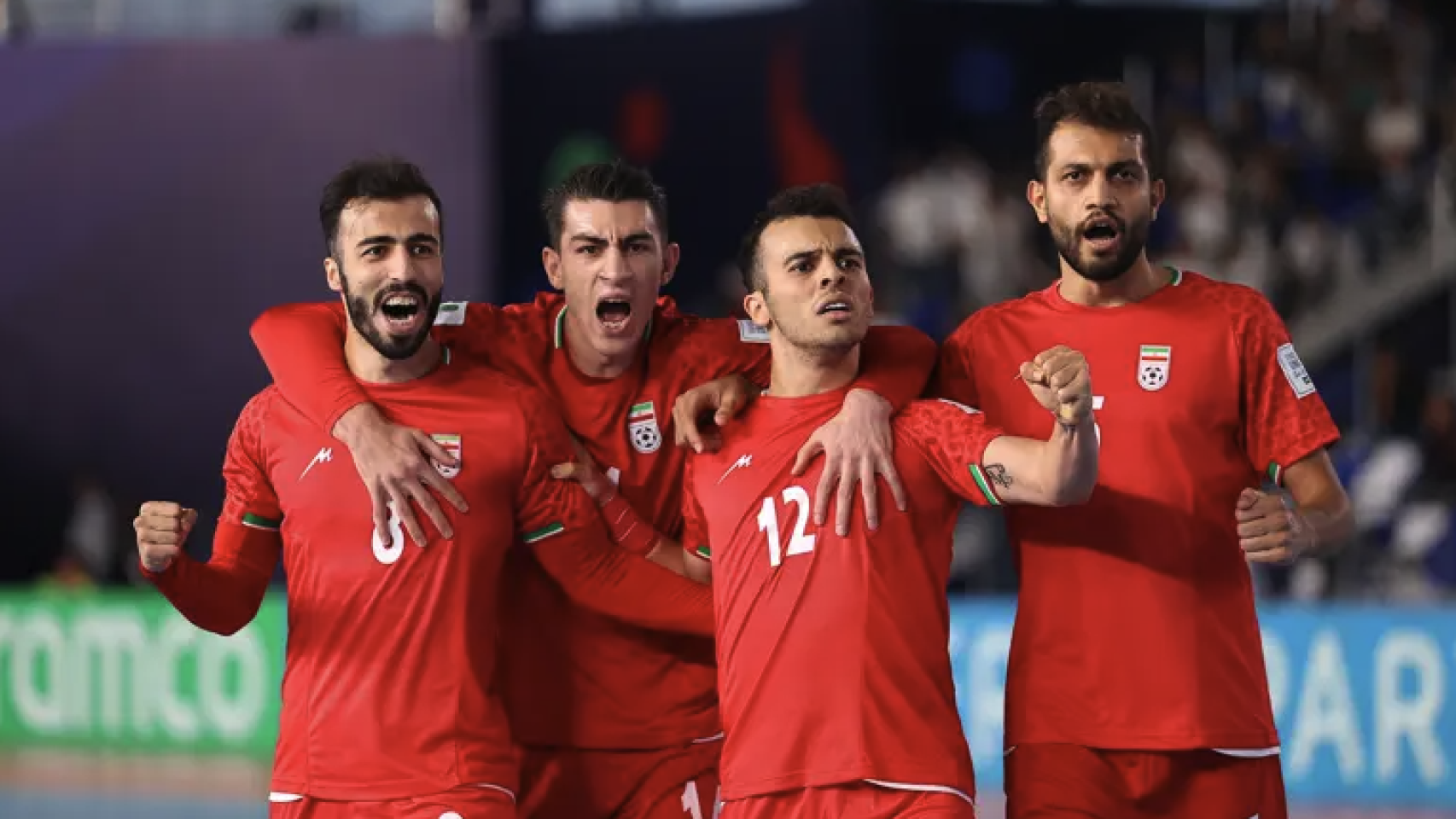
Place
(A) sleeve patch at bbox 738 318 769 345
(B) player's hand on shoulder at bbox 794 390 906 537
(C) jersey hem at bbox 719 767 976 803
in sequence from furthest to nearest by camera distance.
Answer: (A) sleeve patch at bbox 738 318 769 345, (B) player's hand on shoulder at bbox 794 390 906 537, (C) jersey hem at bbox 719 767 976 803

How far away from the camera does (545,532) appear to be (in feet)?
17.7

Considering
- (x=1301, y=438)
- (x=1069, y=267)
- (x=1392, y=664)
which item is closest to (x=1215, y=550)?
(x=1301, y=438)

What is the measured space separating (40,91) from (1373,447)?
12.1 meters

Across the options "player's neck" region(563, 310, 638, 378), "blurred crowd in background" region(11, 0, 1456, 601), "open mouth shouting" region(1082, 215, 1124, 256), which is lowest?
"player's neck" region(563, 310, 638, 378)

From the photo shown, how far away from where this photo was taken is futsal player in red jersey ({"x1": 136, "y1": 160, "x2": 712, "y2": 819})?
511 centimetres

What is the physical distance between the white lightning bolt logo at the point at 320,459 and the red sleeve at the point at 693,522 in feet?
3.05

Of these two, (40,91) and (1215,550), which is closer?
(1215,550)

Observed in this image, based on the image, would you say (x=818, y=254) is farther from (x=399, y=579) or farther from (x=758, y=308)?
(x=399, y=579)

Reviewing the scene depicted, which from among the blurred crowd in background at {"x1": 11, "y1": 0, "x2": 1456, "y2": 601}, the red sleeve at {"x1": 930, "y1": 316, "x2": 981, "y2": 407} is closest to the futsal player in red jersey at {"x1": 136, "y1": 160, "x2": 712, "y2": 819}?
the red sleeve at {"x1": 930, "y1": 316, "x2": 981, "y2": 407}

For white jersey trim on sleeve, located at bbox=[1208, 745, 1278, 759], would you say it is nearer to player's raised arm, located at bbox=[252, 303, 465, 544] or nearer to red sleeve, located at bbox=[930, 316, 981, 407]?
red sleeve, located at bbox=[930, 316, 981, 407]

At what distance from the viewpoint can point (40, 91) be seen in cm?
1880

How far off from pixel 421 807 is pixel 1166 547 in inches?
77.0

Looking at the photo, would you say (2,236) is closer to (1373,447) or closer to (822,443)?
(1373,447)

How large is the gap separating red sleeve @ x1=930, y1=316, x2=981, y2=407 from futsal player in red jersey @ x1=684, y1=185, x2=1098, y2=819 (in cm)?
28
